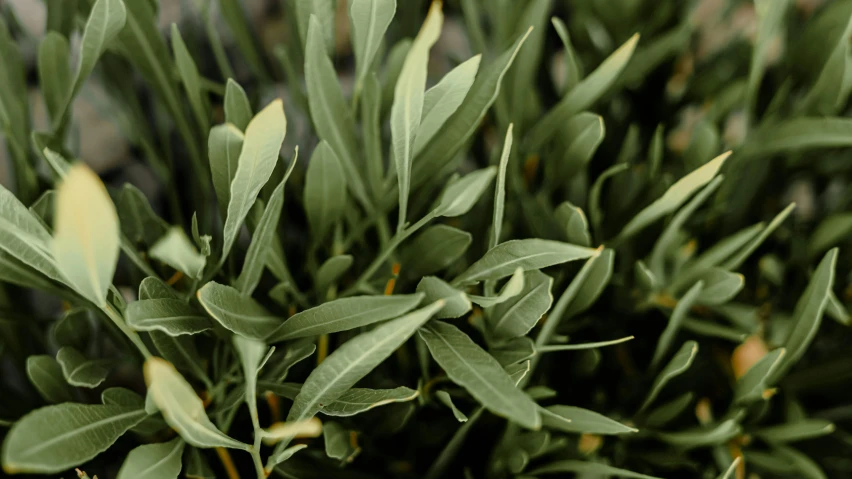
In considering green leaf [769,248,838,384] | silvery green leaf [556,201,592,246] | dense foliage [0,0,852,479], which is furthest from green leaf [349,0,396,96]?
green leaf [769,248,838,384]

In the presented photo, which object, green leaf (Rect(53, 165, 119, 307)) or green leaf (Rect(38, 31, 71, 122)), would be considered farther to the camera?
green leaf (Rect(38, 31, 71, 122))

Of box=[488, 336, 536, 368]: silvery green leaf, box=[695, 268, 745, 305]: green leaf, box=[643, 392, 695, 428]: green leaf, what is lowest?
box=[643, 392, 695, 428]: green leaf

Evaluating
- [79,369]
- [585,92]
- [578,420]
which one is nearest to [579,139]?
[585,92]

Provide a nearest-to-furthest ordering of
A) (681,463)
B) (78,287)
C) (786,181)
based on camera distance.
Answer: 1. (78,287)
2. (681,463)
3. (786,181)

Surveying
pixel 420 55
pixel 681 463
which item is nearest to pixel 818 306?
pixel 681 463

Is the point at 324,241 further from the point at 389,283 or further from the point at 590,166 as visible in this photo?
the point at 590,166

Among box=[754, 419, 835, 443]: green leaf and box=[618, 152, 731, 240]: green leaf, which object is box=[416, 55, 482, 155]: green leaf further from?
box=[754, 419, 835, 443]: green leaf

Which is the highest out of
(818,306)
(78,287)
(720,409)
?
(78,287)
